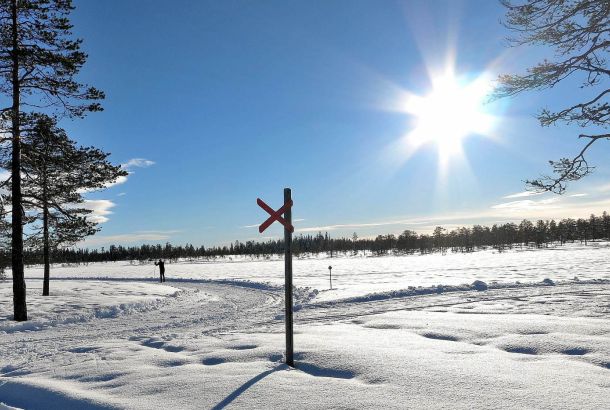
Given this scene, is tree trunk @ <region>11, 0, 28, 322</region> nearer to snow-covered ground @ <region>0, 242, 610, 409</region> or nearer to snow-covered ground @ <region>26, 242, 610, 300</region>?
snow-covered ground @ <region>0, 242, 610, 409</region>

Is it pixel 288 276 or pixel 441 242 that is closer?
pixel 288 276

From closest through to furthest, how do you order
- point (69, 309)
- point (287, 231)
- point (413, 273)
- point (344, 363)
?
1. point (344, 363)
2. point (287, 231)
3. point (69, 309)
4. point (413, 273)

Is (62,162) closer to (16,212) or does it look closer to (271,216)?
(16,212)

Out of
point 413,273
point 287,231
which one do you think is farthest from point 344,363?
point 413,273

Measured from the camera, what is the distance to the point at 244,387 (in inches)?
179

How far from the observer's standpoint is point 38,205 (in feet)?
47.1

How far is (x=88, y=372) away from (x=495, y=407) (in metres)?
5.03

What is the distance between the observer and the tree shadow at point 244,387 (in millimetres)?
4106

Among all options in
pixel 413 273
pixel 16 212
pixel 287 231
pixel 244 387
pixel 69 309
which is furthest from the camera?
pixel 413 273

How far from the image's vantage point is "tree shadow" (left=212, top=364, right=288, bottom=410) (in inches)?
162

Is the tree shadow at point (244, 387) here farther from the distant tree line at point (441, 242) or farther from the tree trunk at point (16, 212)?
the distant tree line at point (441, 242)

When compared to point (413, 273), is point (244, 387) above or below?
above

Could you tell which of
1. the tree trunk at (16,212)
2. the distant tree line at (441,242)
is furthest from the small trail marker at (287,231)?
the distant tree line at (441,242)

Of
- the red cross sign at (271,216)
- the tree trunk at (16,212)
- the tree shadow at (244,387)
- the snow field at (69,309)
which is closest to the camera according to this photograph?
the tree shadow at (244,387)
